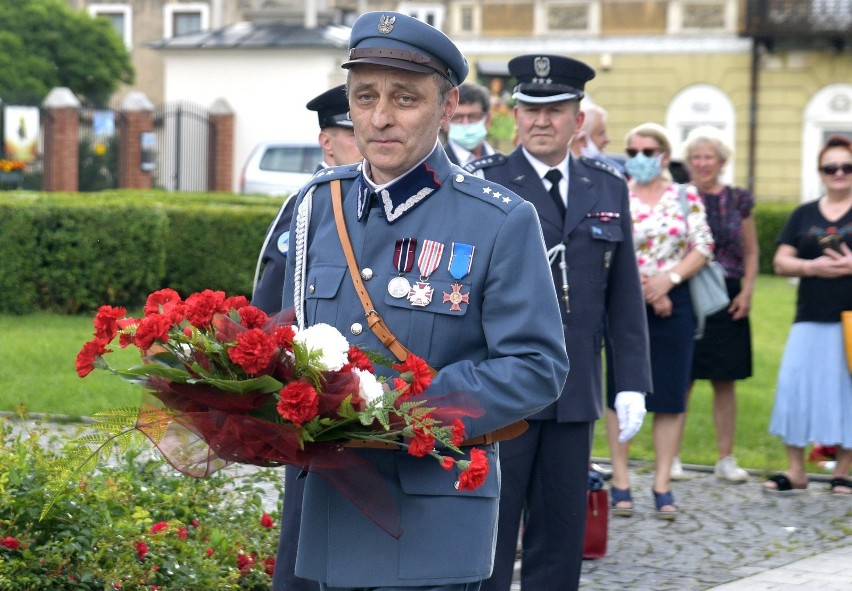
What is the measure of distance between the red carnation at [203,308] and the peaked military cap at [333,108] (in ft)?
7.79

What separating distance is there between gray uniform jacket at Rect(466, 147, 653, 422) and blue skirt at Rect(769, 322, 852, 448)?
12.1 feet

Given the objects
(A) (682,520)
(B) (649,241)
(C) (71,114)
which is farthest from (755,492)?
(C) (71,114)

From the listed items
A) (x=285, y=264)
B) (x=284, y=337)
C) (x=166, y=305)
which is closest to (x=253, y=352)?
(x=284, y=337)

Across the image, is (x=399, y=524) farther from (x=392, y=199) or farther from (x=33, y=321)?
(x=33, y=321)

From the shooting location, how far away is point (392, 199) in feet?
11.2

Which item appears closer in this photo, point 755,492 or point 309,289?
point 309,289

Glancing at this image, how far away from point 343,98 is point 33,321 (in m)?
9.57

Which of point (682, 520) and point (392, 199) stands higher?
point (392, 199)

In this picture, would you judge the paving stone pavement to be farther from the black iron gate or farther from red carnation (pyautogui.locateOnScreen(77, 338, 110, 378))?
the black iron gate

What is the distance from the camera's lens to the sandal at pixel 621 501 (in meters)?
8.02

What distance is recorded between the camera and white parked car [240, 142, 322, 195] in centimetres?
2452

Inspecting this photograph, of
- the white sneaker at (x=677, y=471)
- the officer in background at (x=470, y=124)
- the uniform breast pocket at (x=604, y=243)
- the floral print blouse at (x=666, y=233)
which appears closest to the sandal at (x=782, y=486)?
the white sneaker at (x=677, y=471)

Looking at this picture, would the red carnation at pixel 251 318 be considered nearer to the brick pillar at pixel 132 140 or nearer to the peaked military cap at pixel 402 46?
the peaked military cap at pixel 402 46

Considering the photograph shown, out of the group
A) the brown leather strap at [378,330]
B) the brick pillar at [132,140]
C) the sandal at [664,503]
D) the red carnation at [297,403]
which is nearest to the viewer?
the red carnation at [297,403]
